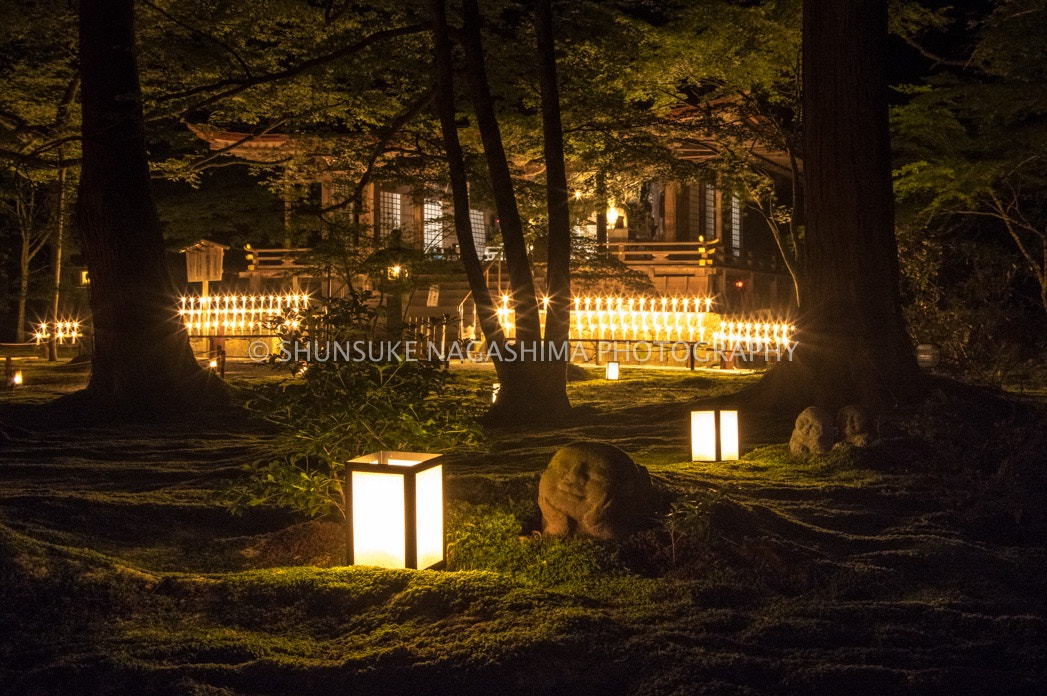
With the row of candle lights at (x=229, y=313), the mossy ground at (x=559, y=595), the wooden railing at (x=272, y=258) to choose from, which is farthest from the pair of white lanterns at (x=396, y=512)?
the wooden railing at (x=272, y=258)

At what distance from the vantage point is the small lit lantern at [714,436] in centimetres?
743

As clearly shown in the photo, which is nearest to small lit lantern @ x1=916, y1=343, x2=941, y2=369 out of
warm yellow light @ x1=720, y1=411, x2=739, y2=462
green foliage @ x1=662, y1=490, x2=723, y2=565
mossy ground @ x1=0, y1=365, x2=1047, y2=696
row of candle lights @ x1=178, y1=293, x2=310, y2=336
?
warm yellow light @ x1=720, y1=411, x2=739, y2=462

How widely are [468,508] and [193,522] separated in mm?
1724

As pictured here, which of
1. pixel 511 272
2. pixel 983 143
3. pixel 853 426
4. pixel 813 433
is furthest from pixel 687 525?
pixel 983 143

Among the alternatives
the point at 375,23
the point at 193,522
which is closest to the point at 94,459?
the point at 193,522

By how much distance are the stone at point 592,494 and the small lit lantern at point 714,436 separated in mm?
2562

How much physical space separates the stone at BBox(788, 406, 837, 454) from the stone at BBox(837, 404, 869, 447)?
9 centimetres

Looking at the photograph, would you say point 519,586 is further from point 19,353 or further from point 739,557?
point 19,353

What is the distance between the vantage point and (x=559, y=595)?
412 cm

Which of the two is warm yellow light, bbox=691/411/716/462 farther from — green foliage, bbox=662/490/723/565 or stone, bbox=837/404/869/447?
green foliage, bbox=662/490/723/565

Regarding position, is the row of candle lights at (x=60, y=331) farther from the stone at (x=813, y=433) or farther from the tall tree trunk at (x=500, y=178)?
the stone at (x=813, y=433)

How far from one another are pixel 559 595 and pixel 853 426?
13.5 ft

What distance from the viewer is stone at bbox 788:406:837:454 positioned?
286 inches

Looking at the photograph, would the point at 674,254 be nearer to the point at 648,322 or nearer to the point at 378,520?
the point at 648,322
